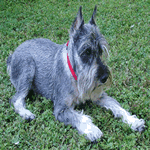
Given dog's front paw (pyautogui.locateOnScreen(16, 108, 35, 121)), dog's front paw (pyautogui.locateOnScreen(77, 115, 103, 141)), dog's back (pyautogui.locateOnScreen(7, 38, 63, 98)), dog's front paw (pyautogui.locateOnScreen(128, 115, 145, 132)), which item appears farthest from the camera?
dog's back (pyautogui.locateOnScreen(7, 38, 63, 98))

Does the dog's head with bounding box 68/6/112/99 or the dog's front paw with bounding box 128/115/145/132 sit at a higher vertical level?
the dog's head with bounding box 68/6/112/99

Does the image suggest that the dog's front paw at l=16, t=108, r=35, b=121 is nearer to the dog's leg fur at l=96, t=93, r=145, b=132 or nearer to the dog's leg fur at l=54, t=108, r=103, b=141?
the dog's leg fur at l=54, t=108, r=103, b=141

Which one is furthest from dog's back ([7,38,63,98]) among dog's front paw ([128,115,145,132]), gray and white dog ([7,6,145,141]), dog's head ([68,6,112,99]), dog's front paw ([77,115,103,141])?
dog's front paw ([128,115,145,132])

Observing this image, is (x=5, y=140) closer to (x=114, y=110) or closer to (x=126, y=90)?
(x=114, y=110)

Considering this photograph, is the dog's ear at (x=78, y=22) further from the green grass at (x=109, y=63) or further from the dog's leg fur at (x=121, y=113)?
the green grass at (x=109, y=63)

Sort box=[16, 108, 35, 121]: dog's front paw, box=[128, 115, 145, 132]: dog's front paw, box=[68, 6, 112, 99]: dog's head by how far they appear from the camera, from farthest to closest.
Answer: box=[16, 108, 35, 121]: dog's front paw, box=[128, 115, 145, 132]: dog's front paw, box=[68, 6, 112, 99]: dog's head

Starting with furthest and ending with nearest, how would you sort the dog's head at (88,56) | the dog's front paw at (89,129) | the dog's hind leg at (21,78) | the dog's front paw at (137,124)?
the dog's hind leg at (21,78) < the dog's front paw at (137,124) < the dog's front paw at (89,129) < the dog's head at (88,56)

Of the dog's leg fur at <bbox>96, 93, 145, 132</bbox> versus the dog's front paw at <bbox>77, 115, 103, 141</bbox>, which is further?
the dog's leg fur at <bbox>96, 93, 145, 132</bbox>

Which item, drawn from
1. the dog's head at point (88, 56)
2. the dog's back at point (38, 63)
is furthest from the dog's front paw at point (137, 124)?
the dog's back at point (38, 63)
